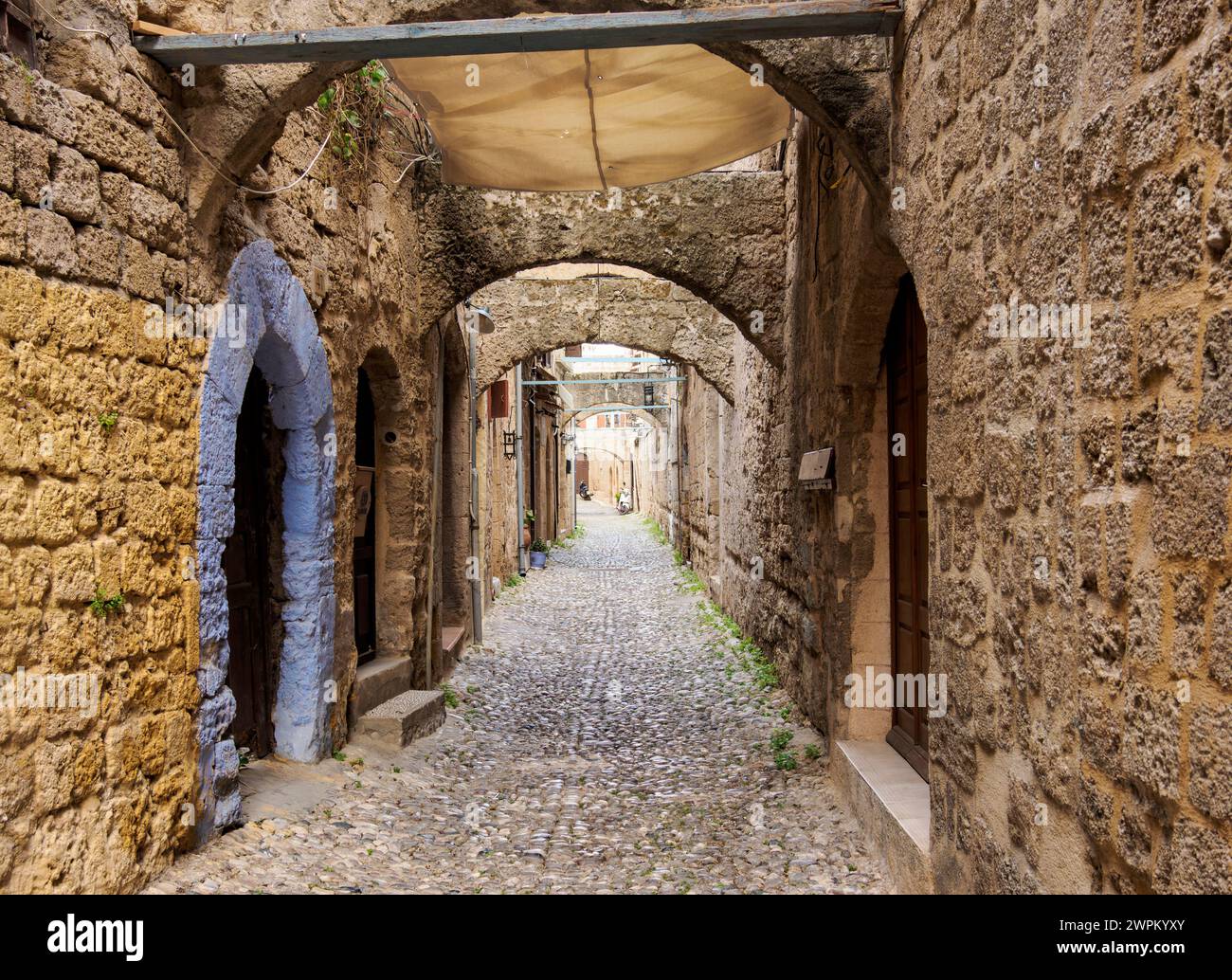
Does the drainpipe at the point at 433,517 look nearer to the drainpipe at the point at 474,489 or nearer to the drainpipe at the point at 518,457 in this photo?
the drainpipe at the point at 474,489

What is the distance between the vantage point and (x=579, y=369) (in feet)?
76.8

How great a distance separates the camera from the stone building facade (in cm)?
154

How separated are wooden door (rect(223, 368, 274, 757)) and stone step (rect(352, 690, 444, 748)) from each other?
2.42ft

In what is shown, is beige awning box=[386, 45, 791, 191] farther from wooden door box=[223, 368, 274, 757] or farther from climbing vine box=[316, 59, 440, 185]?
wooden door box=[223, 368, 274, 757]

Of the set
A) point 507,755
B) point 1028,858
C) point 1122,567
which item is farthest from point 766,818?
point 1122,567

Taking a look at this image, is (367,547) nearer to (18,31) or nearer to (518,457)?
(18,31)

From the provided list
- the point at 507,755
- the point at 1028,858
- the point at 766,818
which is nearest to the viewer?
the point at 1028,858

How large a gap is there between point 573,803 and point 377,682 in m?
1.59

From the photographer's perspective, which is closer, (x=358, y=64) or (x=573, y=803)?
(x=358, y=64)

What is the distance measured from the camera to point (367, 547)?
6.12 m

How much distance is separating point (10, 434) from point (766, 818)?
3300 mm

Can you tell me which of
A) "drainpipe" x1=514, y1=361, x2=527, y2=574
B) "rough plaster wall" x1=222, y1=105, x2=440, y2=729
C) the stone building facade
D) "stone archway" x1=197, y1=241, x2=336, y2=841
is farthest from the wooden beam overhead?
"drainpipe" x1=514, y1=361, x2=527, y2=574

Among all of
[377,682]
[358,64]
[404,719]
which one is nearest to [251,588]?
[404,719]

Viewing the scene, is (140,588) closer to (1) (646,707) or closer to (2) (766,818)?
(2) (766,818)
